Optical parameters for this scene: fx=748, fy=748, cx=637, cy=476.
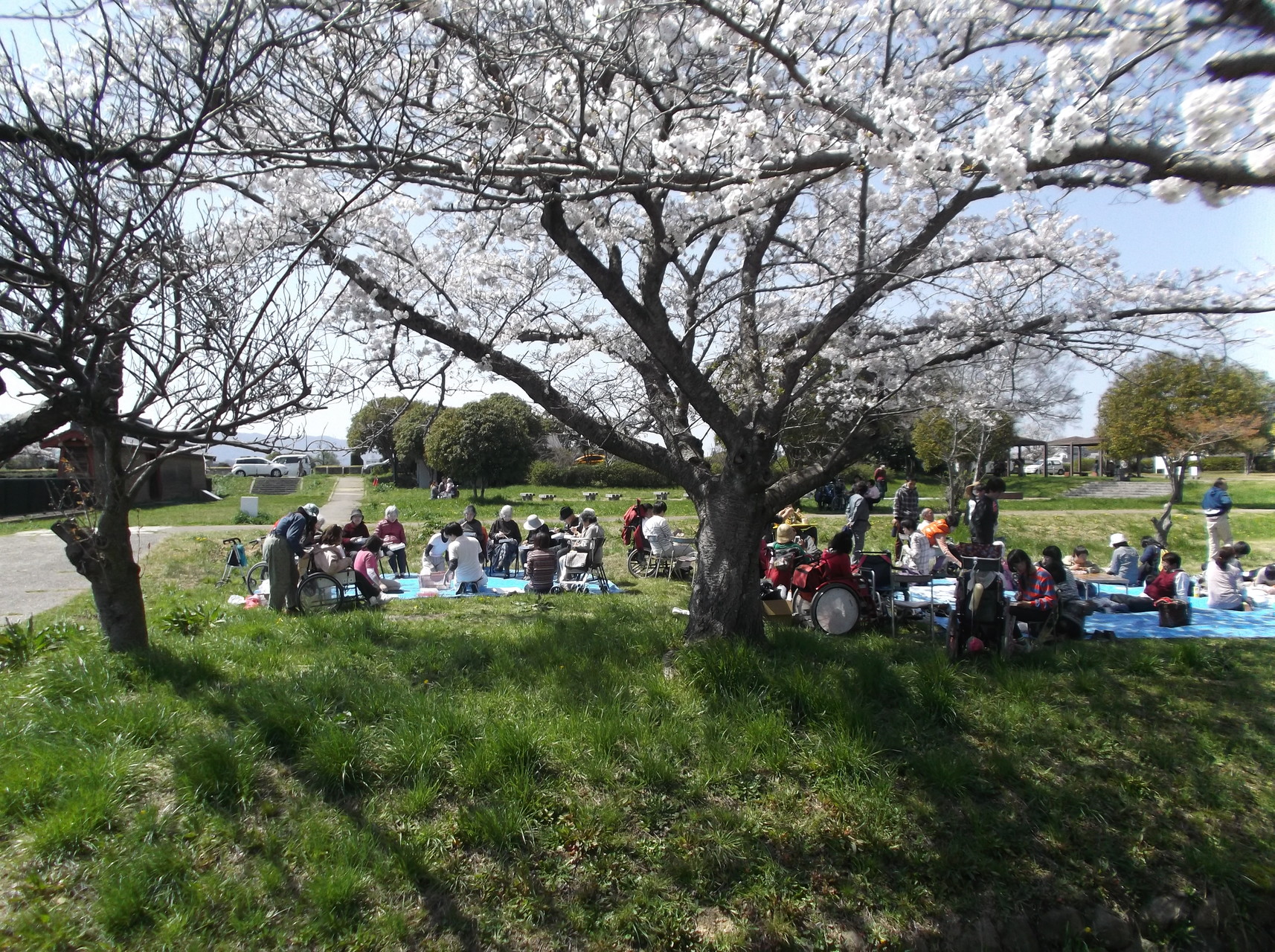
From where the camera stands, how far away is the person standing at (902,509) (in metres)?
11.0

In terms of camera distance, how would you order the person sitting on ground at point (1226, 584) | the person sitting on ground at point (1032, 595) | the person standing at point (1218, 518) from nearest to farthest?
1. the person sitting on ground at point (1032, 595)
2. the person sitting on ground at point (1226, 584)
3. the person standing at point (1218, 518)

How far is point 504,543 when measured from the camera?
11.2 meters

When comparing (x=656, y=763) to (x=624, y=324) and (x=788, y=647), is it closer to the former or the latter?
(x=788, y=647)

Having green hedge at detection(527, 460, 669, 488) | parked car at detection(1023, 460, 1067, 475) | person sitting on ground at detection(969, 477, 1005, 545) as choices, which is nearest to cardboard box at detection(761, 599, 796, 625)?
person sitting on ground at detection(969, 477, 1005, 545)

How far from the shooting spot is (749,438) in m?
5.95

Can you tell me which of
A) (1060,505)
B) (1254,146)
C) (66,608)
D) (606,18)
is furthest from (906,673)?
(1060,505)

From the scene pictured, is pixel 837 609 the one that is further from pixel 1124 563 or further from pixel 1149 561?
pixel 1149 561

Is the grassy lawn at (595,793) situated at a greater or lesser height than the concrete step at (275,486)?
lesser

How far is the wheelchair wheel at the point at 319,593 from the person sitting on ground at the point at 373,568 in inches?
13.3

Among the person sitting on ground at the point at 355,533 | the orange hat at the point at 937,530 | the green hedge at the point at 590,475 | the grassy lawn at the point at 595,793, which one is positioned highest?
the green hedge at the point at 590,475

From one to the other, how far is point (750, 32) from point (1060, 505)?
2126 centimetres

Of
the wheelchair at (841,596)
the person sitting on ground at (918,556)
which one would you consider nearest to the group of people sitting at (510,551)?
the wheelchair at (841,596)

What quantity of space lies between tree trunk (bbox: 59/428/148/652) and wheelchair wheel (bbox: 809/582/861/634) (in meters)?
5.68

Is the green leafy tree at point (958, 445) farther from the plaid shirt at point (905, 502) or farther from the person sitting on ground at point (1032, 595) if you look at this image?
the person sitting on ground at point (1032, 595)
